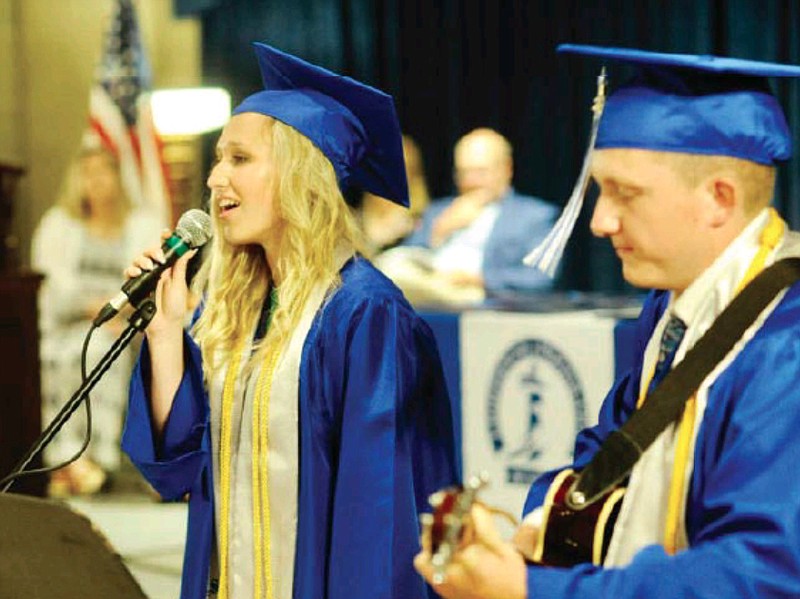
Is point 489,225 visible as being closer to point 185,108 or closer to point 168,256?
point 185,108

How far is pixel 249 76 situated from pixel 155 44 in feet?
2.46

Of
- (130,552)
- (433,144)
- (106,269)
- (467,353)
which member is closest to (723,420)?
(467,353)

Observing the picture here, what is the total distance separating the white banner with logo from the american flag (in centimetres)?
423

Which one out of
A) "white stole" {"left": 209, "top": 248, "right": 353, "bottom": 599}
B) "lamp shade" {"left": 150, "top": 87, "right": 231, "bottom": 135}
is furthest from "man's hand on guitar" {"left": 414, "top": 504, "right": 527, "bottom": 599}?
"lamp shade" {"left": 150, "top": 87, "right": 231, "bottom": 135}

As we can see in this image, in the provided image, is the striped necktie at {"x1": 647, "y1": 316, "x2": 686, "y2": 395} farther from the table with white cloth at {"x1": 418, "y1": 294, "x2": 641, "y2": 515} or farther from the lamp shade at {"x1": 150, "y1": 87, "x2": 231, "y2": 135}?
the lamp shade at {"x1": 150, "y1": 87, "x2": 231, "y2": 135}

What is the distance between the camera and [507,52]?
9344mm

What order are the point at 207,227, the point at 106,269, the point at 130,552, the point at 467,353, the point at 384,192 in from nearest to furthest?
the point at 207,227, the point at 384,192, the point at 467,353, the point at 130,552, the point at 106,269

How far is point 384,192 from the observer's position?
8.63 ft

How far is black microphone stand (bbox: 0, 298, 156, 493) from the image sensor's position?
2145mm

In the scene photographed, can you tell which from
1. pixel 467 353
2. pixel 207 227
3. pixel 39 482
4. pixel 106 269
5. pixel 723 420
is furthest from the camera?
pixel 106 269

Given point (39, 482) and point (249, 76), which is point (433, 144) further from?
point (39, 482)

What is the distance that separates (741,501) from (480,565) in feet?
0.93

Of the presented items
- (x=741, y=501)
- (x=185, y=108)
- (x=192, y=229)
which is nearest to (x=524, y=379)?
(x=192, y=229)

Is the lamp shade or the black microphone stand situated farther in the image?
the lamp shade
